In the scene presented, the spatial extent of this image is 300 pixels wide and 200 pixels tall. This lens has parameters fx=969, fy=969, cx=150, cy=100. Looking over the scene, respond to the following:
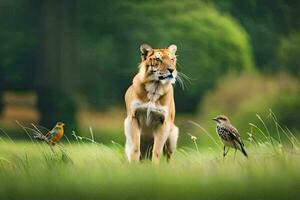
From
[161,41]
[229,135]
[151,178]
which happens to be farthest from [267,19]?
[151,178]

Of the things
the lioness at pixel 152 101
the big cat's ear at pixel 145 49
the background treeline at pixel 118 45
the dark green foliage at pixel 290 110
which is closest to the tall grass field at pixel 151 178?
the lioness at pixel 152 101

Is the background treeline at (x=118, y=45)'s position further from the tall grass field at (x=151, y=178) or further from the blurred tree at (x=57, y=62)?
the tall grass field at (x=151, y=178)

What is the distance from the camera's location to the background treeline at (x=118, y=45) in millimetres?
7844

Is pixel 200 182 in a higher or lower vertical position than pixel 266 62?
lower

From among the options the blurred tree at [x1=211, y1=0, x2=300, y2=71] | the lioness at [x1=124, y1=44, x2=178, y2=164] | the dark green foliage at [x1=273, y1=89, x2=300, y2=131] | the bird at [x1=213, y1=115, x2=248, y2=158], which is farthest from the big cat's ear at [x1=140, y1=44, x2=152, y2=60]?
the dark green foliage at [x1=273, y1=89, x2=300, y2=131]

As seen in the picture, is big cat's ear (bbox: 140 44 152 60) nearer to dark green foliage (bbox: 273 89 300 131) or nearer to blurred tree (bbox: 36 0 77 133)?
dark green foliage (bbox: 273 89 300 131)

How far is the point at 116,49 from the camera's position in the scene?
8414 mm

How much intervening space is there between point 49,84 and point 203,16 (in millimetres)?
1473

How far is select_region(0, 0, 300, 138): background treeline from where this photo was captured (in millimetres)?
7844

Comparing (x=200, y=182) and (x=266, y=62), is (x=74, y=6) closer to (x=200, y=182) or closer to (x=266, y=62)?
(x=266, y=62)

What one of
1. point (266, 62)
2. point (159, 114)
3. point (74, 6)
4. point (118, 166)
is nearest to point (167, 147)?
point (159, 114)

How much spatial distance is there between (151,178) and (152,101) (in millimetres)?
776

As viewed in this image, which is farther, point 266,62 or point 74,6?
point 74,6

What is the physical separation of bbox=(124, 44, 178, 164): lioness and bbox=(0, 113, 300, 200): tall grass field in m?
0.40
